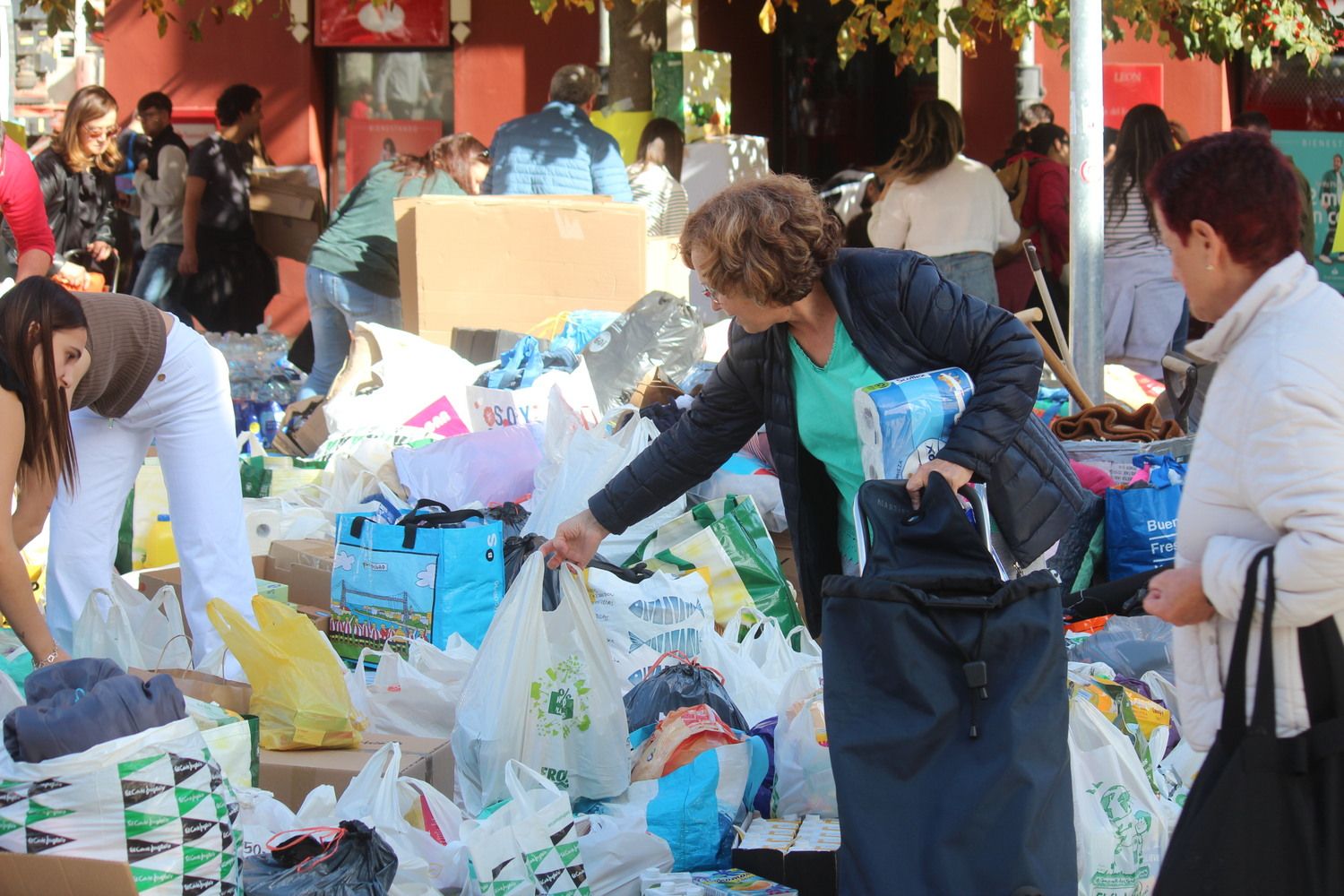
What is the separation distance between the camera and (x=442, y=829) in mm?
3055

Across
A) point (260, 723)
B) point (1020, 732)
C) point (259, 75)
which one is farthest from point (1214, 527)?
point (259, 75)

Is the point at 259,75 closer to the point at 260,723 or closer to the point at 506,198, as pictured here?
the point at 506,198

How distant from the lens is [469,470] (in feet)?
18.5

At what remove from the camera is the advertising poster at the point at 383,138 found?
38.8 ft

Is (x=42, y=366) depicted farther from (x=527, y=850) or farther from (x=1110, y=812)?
(x=1110, y=812)

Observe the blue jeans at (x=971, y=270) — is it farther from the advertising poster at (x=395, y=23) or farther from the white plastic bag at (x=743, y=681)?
the advertising poster at (x=395, y=23)

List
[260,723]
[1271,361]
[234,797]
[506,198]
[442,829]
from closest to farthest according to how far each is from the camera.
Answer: [1271,361] → [234,797] → [442,829] → [260,723] → [506,198]

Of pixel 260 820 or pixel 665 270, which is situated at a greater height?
pixel 665 270

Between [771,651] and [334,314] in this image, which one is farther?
[334,314]

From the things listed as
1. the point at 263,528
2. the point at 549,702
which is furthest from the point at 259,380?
the point at 549,702

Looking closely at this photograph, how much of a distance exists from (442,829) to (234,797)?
2.06ft

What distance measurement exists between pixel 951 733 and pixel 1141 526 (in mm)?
2561

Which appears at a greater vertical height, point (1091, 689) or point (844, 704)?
point (844, 704)

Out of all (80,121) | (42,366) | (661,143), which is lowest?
(42,366)
